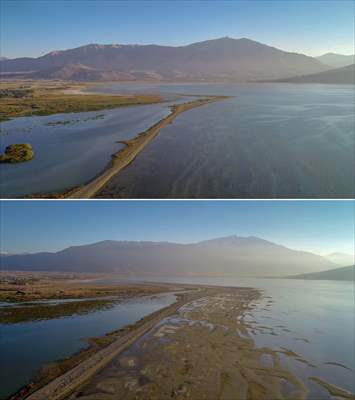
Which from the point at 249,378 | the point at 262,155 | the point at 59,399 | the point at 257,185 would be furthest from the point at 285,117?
the point at 59,399

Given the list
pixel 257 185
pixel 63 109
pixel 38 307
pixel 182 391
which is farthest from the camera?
pixel 63 109

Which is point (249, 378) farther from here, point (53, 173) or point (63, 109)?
point (63, 109)

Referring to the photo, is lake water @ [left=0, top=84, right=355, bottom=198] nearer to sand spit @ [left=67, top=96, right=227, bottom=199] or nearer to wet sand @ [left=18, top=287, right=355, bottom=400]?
sand spit @ [left=67, top=96, right=227, bottom=199]

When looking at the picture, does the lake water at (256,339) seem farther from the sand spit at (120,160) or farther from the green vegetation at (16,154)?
the green vegetation at (16,154)

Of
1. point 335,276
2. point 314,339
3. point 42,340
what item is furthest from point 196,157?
point 335,276

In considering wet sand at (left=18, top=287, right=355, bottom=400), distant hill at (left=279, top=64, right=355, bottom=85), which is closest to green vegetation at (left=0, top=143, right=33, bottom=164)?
wet sand at (left=18, top=287, right=355, bottom=400)

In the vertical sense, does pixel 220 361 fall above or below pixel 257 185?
below
